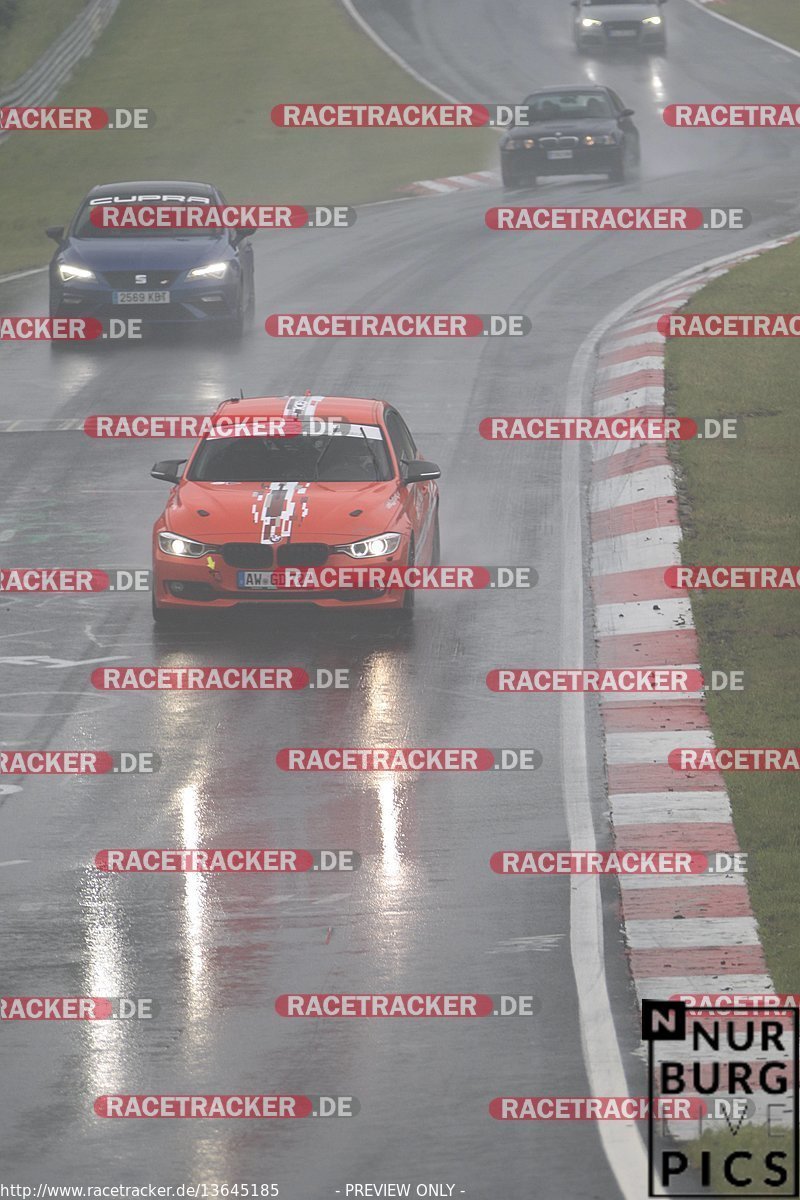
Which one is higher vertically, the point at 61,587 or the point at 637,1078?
the point at 637,1078

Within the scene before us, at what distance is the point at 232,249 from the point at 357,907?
15.8 metres

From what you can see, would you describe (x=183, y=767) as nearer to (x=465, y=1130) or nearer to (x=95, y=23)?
(x=465, y=1130)

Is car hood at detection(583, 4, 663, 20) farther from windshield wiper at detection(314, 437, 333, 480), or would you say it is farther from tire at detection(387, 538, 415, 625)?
tire at detection(387, 538, 415, 625)

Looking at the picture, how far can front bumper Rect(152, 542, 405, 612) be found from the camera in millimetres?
14430

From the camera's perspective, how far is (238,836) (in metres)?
10.9

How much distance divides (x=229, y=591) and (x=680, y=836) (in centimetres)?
455

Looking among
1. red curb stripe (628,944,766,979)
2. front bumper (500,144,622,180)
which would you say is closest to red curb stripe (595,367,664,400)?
red curb stripe (628,944,766,979)

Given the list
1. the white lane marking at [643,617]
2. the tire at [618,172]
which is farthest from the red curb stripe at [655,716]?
the tire at [618,172]

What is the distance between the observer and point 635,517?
17.4 meters

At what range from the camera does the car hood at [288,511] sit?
14516 millimetres

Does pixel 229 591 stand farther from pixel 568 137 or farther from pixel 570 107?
pixel 570 107

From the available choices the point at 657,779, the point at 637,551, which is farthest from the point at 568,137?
the point at 657,779

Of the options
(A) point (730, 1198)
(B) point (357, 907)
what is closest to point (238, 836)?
(B) point (357, 907)

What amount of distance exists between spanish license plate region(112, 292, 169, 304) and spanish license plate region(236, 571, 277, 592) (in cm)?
1054
